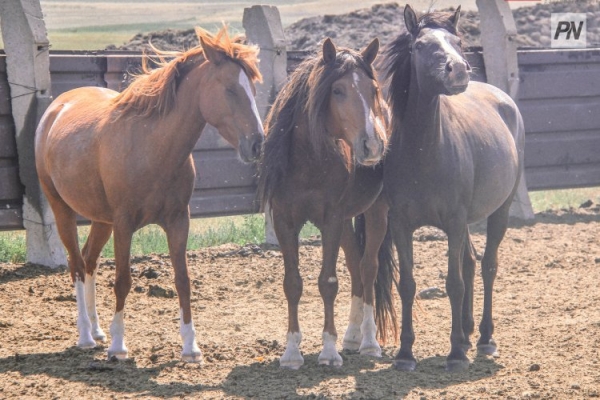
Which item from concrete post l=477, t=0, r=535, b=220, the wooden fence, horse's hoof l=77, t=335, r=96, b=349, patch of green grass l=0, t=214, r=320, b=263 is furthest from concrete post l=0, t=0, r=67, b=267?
concrete post l=477, t=0, r=535, b=220

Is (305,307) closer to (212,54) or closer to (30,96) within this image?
(212,54)

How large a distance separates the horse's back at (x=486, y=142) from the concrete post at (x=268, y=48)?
10.4 feet

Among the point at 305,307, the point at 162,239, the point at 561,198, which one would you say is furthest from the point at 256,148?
the point at 561,198

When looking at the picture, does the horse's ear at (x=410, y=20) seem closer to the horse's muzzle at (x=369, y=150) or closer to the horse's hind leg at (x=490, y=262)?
the horse's muzzle at (x=369, y=150)

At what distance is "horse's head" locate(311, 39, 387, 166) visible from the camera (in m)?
5.57

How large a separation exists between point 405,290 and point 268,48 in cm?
454

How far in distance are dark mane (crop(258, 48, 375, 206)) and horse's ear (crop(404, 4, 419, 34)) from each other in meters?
0.50

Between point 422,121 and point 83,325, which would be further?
point 83,325

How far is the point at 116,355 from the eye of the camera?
6.17 metres

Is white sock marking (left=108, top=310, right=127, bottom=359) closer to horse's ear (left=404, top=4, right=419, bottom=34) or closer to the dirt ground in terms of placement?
the dirt ground

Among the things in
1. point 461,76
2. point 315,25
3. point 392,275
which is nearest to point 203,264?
point 392,275

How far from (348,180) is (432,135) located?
0.62 m

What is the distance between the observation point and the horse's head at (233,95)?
5.81 m

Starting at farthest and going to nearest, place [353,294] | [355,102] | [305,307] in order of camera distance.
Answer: [305,307]
[353,294]
[355,102]
